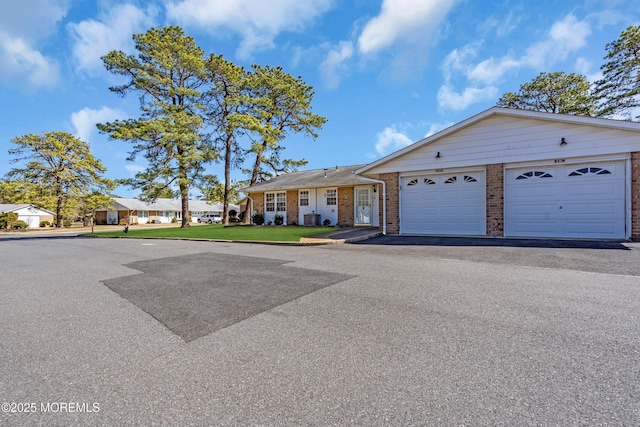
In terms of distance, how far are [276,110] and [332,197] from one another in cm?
1229

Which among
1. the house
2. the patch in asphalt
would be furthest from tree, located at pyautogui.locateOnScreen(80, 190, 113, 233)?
the house

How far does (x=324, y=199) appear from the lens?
17.9 metres

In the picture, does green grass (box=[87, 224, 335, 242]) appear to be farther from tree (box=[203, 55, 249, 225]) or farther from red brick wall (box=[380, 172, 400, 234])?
tree (box=[203, 55, 249, 225])

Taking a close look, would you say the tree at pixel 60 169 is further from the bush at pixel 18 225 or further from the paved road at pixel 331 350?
the paved road at pixel 331 350

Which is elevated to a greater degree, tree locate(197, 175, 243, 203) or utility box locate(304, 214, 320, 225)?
tree locate(197, 175, 243, 203)

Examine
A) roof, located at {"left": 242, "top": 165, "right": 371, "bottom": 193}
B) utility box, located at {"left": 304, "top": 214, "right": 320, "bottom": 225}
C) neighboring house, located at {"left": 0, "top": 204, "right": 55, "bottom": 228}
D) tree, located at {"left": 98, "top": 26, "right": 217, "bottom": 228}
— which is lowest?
utility box, located at {"left": 304, "top": 214, "right": 320, "bottom": 225}

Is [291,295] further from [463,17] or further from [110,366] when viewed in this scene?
[463,17]

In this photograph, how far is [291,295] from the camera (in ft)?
14.0

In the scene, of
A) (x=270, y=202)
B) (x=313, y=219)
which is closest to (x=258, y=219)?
(x=270, y=202)

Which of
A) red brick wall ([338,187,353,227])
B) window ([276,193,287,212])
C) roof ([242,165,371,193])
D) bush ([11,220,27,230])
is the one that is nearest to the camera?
roof ([242,165,371,193])

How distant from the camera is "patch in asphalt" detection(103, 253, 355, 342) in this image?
11.3 feet

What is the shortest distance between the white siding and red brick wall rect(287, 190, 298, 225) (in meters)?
8.62

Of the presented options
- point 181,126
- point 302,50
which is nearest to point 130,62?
point 181,126

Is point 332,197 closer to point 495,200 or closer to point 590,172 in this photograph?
point 495,200
